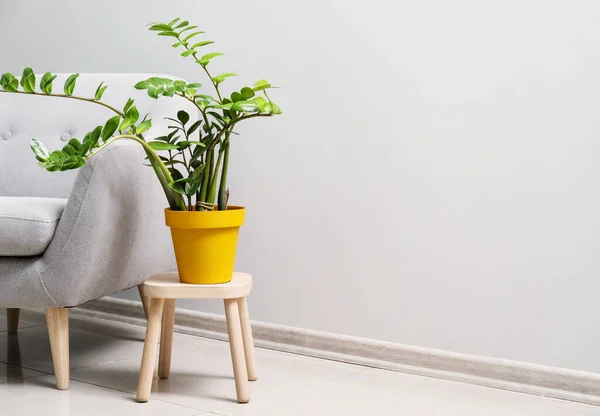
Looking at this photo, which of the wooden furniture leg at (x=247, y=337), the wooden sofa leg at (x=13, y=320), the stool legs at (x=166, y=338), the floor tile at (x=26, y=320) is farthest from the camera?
the floor tile at (x=26, y=320)

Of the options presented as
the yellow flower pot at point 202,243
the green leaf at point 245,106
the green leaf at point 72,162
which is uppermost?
the green leaf at point 245,106

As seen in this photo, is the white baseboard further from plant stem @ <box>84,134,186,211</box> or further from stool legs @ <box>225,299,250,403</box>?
plant stem @ <box>84,134,186,211</box>

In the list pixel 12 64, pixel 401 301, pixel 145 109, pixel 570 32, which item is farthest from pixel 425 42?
pixel 12 64

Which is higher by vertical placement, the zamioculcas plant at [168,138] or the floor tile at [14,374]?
the zamioculcas plant at [168,138]

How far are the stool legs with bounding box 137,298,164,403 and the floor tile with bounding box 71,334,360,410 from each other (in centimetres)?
6

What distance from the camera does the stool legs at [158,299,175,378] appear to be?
1.87 m

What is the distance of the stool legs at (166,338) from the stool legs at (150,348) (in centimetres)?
18

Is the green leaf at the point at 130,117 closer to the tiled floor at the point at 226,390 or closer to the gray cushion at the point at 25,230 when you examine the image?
the gray cushion at the point at 25,230

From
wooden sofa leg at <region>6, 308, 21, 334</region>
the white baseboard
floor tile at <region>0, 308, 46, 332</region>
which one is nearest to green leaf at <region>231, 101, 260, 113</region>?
the white baseboard

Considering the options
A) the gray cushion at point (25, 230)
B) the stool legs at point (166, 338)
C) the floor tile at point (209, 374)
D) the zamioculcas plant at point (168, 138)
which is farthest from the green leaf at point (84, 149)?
the floor tile at point (209, 374)

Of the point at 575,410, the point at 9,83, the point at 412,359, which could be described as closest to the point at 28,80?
the point at 9,83

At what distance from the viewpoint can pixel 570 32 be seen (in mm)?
1738

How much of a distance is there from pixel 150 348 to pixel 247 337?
0.79ft

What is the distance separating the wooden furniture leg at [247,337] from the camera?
176 centimetres
